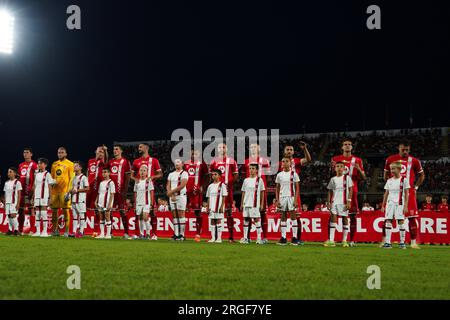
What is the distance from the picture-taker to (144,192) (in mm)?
12117

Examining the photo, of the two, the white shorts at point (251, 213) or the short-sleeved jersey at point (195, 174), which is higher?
the short-sleeved jersey at point (195, 174)

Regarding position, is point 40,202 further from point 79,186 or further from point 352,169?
point 352,169

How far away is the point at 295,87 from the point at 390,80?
5.66m

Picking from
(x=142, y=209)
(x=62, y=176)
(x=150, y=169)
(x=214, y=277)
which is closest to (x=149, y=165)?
(x=150, y=169)

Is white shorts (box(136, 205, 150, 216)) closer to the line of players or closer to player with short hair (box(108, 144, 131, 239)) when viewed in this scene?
the line of players

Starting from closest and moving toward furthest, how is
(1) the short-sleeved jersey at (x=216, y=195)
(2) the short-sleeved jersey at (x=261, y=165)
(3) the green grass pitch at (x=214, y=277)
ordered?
1. (3) the green grass pitch at (x=214, y=277)
2. (2) the short-sleeved jersey at (x=261, y=165)
3. (1) the short-sleeved jersey at (x=216, y=195)

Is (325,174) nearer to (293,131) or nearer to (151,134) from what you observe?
(293,131)

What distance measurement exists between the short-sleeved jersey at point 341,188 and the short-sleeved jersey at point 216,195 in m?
2.44

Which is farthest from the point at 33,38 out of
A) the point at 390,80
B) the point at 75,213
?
the point at 390,80

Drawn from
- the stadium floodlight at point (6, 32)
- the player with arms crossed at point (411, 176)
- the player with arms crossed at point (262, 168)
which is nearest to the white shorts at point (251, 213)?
the player with arms crossed at point (262, 168)

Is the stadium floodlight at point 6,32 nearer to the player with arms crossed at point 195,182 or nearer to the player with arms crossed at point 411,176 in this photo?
the player with arms crossed at point 195,182

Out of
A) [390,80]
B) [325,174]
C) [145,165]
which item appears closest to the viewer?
[145,165]

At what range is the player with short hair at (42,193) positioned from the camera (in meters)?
12.8
